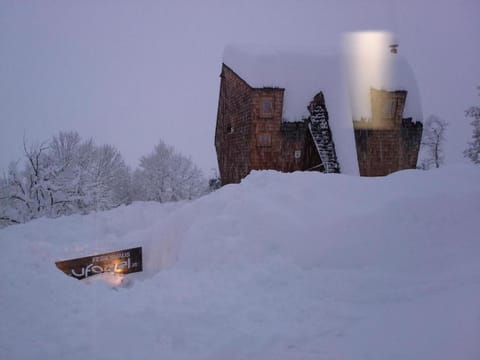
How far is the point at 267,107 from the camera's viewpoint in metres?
15.4

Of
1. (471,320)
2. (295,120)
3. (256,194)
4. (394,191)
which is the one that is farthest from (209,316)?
(295,120)

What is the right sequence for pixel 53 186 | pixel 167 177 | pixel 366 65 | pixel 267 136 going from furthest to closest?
pixel 167 177, pixel 53 186, pixel 366 65, pixel 267 136

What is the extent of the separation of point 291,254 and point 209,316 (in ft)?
7.89

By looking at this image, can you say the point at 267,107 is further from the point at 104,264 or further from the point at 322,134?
the point at 104,264

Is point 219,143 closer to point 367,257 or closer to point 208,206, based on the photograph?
point 208,206

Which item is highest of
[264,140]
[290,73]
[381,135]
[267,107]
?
[290,73]

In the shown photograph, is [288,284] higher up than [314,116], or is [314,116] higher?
[314,116]

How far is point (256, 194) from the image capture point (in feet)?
25.8

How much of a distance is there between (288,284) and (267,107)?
11.6m

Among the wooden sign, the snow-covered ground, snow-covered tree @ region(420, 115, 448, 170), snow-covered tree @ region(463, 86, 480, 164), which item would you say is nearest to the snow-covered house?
the snow-covered ground

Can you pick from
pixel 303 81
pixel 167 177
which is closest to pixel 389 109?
pixel 303 81

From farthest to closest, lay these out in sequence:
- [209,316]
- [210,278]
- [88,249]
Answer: [88,249] → [210,278] → [209,316]

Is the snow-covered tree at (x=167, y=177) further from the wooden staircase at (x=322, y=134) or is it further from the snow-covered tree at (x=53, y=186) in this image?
the wooden staircase at (x=322, y=134)

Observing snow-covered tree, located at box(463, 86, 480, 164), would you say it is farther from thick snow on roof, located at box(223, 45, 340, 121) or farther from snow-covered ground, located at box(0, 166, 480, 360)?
snow-covered ground, located at box(0, 166, 480, 360)
